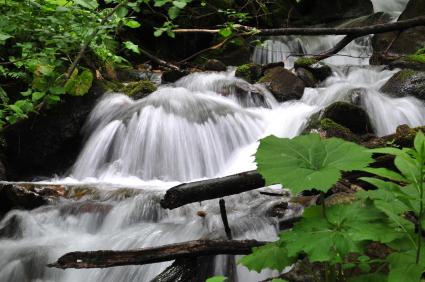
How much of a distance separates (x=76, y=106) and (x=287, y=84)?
4.42 m

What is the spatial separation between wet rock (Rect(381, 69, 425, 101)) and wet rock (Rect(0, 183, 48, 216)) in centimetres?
673

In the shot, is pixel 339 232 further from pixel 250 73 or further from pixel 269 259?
pixel 250 73

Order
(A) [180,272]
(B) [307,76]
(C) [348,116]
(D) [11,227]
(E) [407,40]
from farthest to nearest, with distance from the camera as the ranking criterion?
(E) [407,40], (B) [307,76], (C) [348,116], (D) [11,227], (A) [180,272]

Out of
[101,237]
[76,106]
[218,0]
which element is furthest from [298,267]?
[218,0]

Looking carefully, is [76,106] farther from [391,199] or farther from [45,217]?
[391,199]

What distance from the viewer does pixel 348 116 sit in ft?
21.4

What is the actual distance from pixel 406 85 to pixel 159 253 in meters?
7.35

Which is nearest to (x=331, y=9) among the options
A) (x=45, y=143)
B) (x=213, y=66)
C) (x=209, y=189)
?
(x=213, y=66)

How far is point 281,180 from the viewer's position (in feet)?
4.41

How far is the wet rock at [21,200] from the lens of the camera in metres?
5.25

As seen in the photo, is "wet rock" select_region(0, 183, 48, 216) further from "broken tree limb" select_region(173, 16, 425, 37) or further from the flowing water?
"broken tree limb" select_region(173, 16, 425, 37)

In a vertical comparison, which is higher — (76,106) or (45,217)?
(76,106)

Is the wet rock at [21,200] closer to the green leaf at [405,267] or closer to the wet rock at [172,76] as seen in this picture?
the green leaf at [405,267]

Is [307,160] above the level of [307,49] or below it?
below
